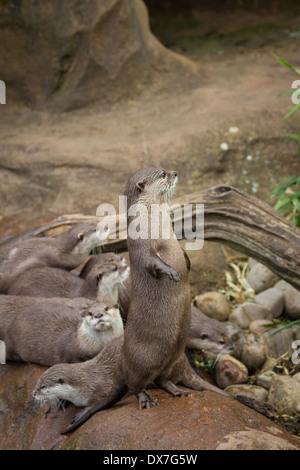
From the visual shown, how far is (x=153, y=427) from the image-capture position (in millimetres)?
2389

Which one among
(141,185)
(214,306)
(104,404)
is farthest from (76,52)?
(104,404)

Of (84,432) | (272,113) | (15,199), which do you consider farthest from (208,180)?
(84,432)

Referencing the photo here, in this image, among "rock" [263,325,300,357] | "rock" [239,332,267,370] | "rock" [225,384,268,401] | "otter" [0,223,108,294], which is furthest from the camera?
"otter" [0,223,108,294]

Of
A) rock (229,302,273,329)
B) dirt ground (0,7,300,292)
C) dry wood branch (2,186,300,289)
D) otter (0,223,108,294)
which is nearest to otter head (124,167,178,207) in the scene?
dry wood branch (2,186,300,289)

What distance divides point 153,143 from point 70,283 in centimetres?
205

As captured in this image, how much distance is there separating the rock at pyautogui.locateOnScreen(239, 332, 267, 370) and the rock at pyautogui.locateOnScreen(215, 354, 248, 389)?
127 mm

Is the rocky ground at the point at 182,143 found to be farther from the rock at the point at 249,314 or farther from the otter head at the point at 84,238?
the otter head at the point at 84,238

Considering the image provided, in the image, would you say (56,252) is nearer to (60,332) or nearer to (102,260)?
(102,260)

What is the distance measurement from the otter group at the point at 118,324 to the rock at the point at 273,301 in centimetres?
76

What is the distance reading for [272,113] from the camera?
223 inches

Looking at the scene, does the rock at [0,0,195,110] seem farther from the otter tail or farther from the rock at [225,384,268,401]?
the otter tail

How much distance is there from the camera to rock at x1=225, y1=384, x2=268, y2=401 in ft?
10.9

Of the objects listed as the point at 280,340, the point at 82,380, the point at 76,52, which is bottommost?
the point at 82,380

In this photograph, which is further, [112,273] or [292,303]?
[292,303]
